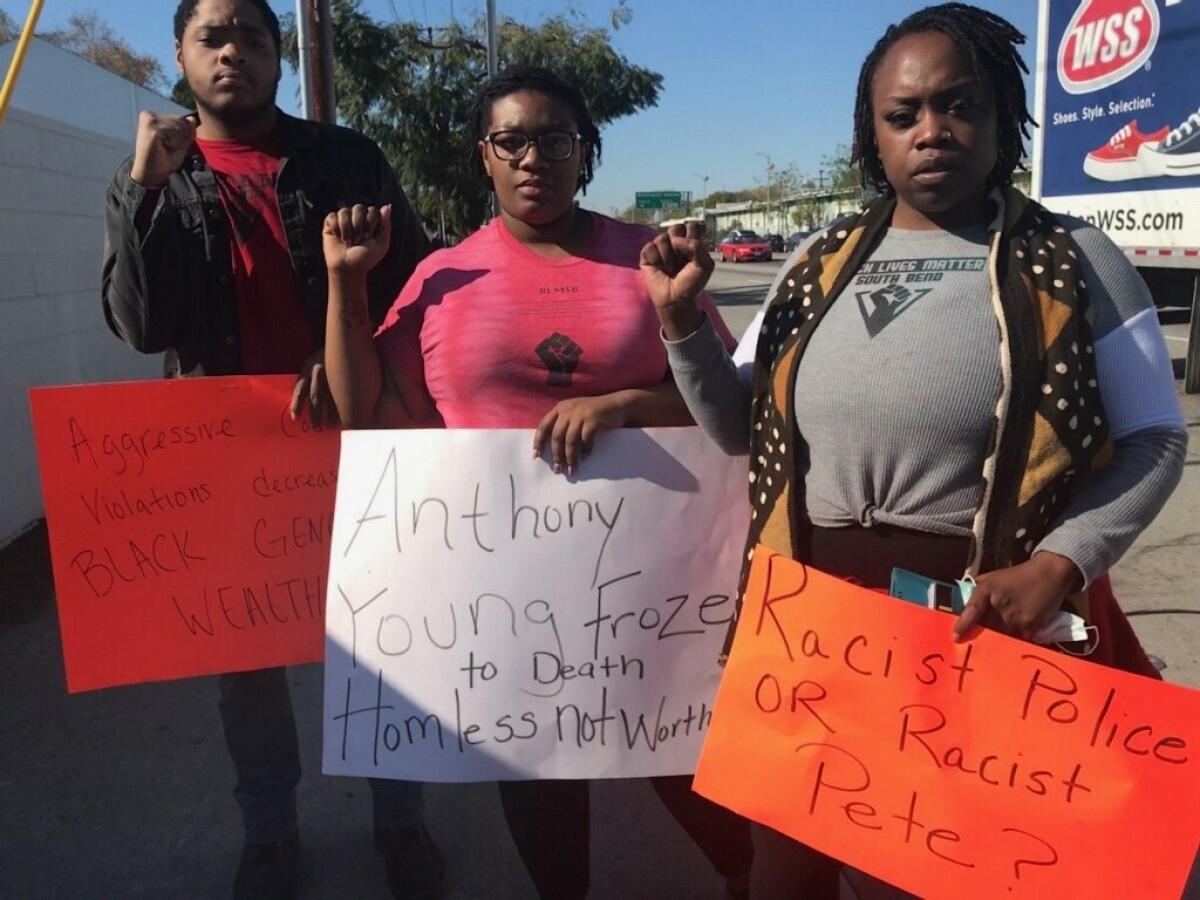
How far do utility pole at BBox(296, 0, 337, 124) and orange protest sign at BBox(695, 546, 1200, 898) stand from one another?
215 inches

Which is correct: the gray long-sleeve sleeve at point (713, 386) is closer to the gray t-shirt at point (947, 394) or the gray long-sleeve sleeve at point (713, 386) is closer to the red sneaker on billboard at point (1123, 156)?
the gray t-shirt at point (947, 394)

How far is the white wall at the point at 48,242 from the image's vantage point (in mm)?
5387

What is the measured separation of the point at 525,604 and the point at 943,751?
812 millimetres

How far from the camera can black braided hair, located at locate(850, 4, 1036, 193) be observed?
157 cm

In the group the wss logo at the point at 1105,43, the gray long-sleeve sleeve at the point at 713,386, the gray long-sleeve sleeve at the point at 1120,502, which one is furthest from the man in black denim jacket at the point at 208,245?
the wss logo at the point at 1105,43

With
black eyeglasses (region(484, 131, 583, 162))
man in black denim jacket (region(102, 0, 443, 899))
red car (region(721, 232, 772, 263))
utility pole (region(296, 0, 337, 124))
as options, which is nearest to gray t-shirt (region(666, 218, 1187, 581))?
black eyeglasses (region(484, 131, 583, 162))

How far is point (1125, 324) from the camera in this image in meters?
1.49

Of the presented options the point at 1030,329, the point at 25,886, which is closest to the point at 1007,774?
the point at 1030,329

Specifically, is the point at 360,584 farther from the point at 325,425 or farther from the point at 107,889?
the point at 107,889

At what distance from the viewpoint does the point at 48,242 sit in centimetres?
590

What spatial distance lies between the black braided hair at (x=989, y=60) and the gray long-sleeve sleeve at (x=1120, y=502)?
49 cm

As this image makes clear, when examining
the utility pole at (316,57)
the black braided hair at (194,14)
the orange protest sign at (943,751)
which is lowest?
the orange protest sign at (943,751)

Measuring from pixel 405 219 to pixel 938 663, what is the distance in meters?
1.50

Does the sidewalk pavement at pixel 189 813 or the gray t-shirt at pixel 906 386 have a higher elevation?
the gray t-shirt at pixel 906 386
